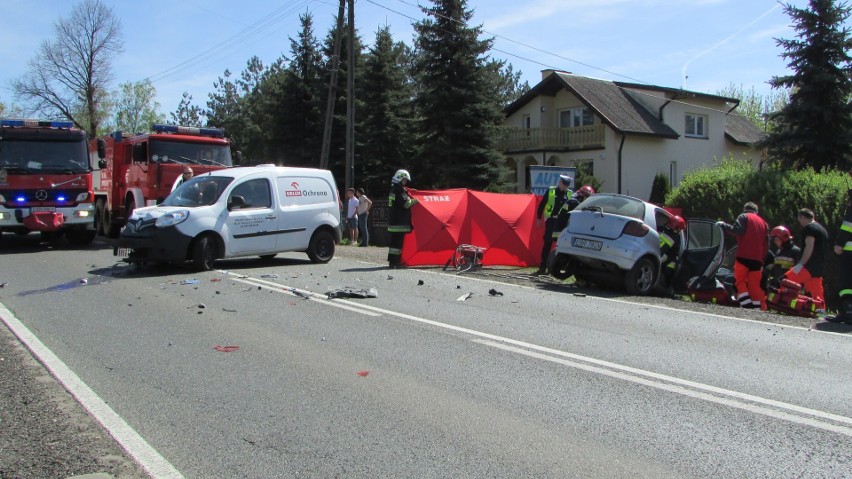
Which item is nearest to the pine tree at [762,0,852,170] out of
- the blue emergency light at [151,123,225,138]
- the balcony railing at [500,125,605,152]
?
the balcony railing at [500,125,605,152]

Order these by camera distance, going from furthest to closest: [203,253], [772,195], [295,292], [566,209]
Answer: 1. [772,195]
2. [566,209]
3. [203,253]
4. [295,292]

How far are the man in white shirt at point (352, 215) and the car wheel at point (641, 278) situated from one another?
1185 centimetres

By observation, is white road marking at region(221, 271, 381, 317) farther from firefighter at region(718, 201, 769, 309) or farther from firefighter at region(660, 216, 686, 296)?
firefighter at region(718, 201, 769, 309)

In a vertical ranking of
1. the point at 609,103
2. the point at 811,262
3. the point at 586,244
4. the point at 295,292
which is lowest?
the point at 295,292

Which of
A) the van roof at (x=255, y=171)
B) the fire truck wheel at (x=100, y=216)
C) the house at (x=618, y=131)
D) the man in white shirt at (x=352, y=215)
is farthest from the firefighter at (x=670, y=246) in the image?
the house at (x=618, y=131)

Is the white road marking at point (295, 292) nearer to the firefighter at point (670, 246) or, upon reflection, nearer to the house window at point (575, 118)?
the firefighter at point (670, 246)

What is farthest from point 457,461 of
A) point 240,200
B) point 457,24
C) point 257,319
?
point 457,24

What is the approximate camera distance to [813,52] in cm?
2248

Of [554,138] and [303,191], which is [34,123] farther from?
[554,138]

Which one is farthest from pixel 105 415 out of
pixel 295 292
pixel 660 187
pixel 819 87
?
pixel 660 187

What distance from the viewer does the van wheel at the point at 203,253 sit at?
12.5 meters

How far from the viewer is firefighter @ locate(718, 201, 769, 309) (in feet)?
34.7

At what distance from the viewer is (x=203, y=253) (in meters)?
12.5

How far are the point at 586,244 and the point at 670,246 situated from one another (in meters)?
1.33
